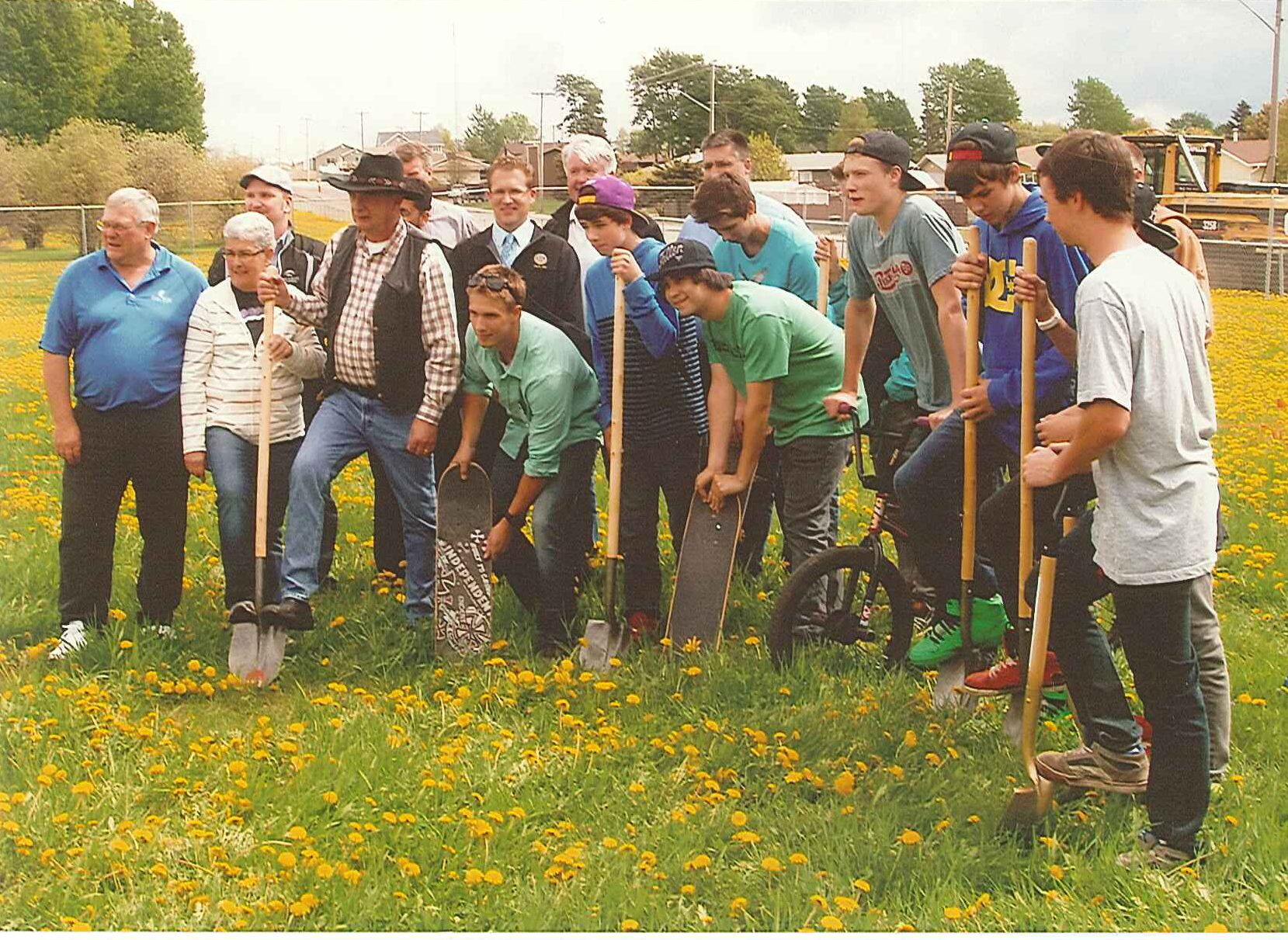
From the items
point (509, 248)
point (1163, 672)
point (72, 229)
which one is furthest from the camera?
point (72, 229)

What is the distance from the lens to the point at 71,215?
732cm

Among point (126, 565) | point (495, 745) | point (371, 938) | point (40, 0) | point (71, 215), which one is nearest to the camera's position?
point (371, 938)

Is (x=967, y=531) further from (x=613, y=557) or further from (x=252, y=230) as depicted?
(x=252, y=230)

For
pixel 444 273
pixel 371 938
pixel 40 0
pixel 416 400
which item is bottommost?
pixel 371 938

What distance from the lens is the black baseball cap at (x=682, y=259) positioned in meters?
5.29

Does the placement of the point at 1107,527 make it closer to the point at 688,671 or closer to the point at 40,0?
the point at 688,671

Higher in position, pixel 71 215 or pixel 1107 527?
pixel 71 215

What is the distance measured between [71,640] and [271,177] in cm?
226

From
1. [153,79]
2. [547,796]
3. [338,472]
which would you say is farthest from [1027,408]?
[153,79]

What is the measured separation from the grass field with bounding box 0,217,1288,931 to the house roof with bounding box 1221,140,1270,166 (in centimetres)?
1301

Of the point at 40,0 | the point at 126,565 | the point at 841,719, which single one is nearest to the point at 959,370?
the point at 841,719

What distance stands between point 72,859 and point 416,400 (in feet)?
8.22

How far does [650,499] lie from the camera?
19.6 ft

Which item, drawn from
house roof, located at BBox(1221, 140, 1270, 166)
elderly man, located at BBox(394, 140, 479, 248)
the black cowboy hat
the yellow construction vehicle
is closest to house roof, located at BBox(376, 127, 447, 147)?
elderly man, located at BBox(394, 140, 479, 248)
